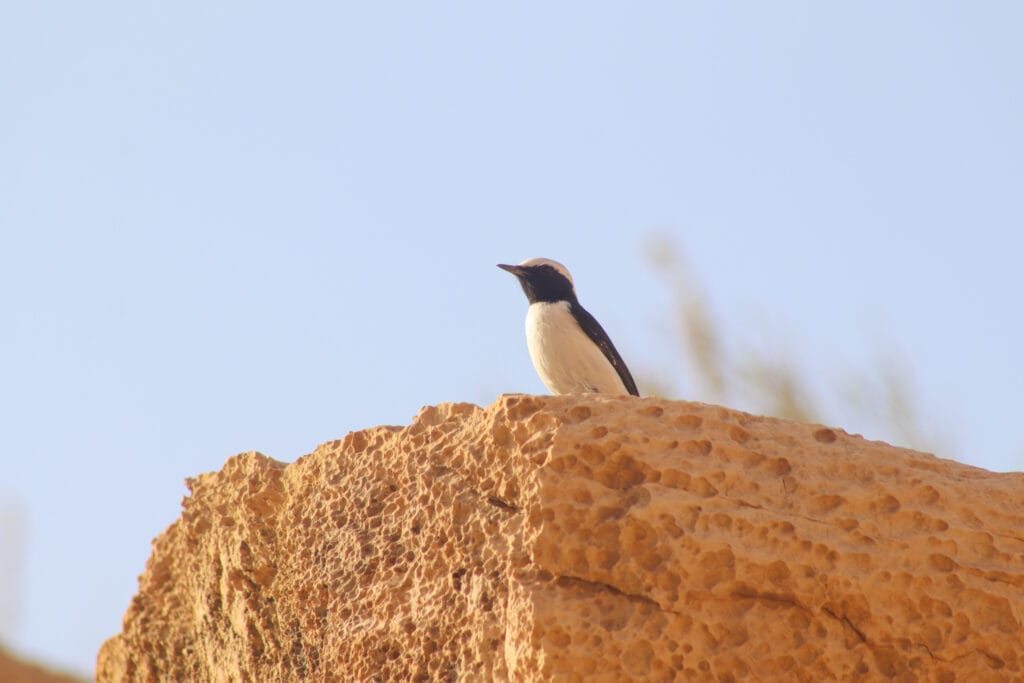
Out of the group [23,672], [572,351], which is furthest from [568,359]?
[23,672]

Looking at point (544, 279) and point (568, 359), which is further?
point (544, 279)

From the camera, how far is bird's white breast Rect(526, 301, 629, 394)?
7.03m

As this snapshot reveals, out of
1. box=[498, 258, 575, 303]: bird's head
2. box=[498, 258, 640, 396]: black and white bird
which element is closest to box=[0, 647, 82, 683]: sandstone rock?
box=[498, 258, 640, 396]: black and white bird

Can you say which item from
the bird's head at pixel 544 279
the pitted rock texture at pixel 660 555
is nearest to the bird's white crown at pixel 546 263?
the bird's head at pixel 544 279

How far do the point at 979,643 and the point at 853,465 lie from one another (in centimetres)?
69

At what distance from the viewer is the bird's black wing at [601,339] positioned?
284 inches

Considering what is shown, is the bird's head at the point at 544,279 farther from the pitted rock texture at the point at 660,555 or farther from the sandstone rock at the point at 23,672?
the sandstone rock at the point at 23,672

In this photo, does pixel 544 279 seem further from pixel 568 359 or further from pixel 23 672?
pixel 23 672

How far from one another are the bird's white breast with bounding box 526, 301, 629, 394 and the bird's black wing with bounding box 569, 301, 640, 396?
49 millimetres

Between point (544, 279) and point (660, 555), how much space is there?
382 centimetres

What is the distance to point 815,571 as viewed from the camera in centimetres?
412

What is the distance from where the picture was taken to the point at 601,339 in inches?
284

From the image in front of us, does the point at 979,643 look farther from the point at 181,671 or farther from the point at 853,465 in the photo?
the point at 181,671

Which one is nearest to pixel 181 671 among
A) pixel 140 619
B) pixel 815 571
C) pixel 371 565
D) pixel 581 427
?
pixel 140 619
